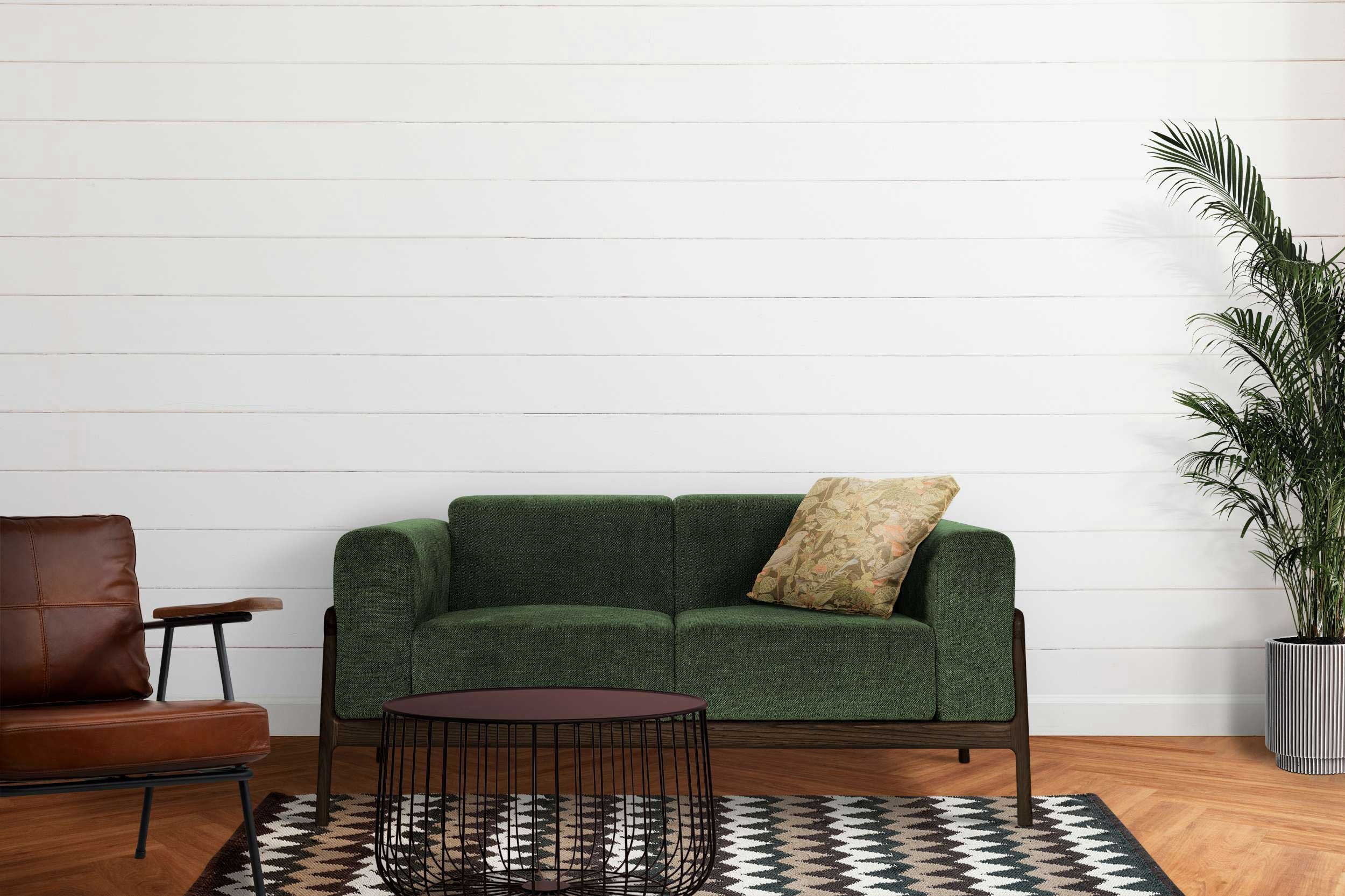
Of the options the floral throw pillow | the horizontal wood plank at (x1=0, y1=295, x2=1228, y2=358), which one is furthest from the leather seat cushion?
the horizontal wood plank at (x1=0, y1=295, x2=1228, y2=358)

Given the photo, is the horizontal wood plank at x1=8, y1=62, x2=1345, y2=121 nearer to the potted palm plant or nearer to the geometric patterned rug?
the potted palm plant

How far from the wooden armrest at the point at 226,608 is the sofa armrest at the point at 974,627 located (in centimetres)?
167

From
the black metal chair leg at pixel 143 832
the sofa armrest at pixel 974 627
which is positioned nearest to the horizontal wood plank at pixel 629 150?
the sofa armrest at pixel 974 627

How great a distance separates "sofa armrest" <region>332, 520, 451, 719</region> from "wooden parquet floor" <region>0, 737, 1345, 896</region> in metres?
0.45

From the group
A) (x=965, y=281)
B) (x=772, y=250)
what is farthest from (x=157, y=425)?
(x=965, y=281)

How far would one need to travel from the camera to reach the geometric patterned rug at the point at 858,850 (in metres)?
2.62

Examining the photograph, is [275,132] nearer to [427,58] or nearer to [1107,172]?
[427,58]

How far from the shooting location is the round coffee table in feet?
7.16

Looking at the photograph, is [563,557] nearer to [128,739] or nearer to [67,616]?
[67,616]

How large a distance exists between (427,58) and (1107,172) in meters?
2.39

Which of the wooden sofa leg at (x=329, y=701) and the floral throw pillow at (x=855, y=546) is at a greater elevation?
the floral throw pillow at (x=855, y=546)

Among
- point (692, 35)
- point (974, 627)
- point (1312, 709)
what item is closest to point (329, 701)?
point (974, 627)

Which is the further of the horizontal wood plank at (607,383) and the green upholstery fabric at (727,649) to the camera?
the horizontal wood plank at (607,383)

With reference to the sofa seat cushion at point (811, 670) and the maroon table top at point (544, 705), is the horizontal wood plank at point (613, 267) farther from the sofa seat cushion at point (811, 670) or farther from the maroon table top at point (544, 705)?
the maroon table top at point (544, 705)
